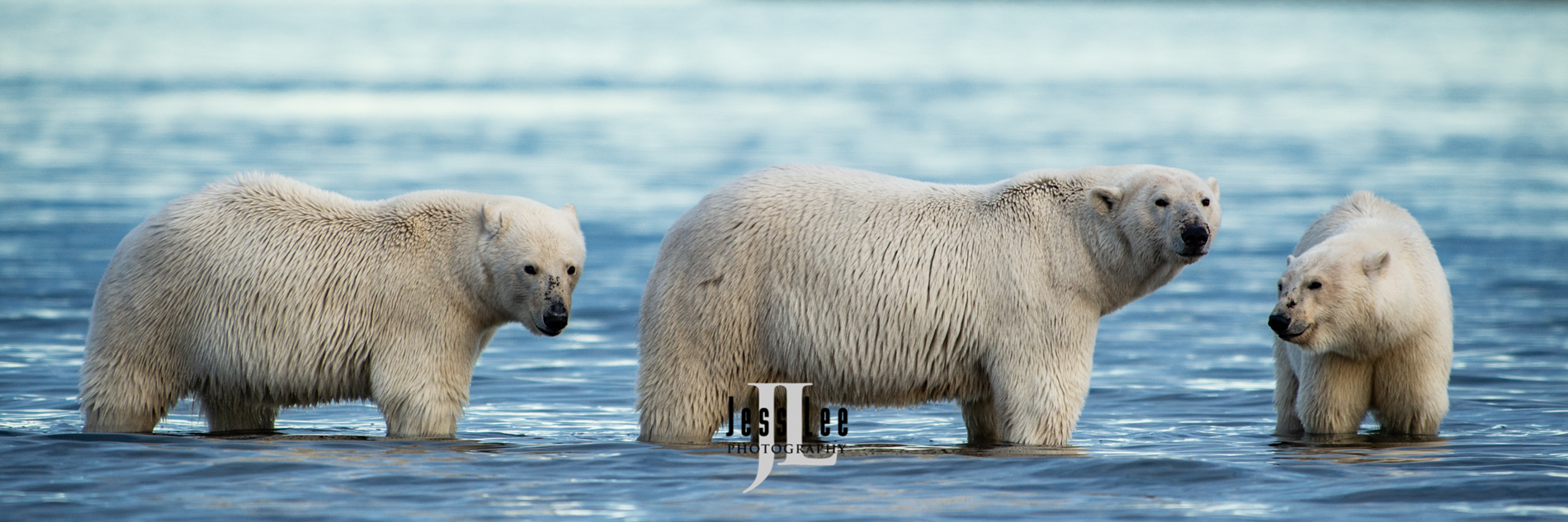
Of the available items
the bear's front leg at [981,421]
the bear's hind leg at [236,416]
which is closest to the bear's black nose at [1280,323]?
the bear's front leg at [981,421]

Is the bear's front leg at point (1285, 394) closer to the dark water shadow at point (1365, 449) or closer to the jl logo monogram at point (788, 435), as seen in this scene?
the dark water shadow at point (1365, 449)

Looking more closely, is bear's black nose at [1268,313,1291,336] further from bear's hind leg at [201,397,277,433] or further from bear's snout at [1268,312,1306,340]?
bear's hind leg at [201,397,277,433]

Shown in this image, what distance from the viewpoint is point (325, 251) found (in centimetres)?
936

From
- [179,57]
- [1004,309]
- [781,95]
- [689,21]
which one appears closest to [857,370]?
[1004,309]

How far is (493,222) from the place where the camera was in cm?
925

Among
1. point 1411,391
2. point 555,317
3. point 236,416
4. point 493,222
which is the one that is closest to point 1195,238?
point 1411,391

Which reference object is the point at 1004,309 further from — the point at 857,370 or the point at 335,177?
the point at 335,177

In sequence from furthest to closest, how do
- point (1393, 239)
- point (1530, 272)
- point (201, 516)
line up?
point (1530, 272), point (1393, 239), point (201, 516)

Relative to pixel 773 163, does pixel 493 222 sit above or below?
below

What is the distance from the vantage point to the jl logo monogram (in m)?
8.89

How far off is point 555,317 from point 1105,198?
310 cm

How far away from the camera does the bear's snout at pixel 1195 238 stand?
27.9ft

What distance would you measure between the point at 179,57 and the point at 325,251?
6854 cm

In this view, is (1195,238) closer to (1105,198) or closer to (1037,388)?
(1105,198)
